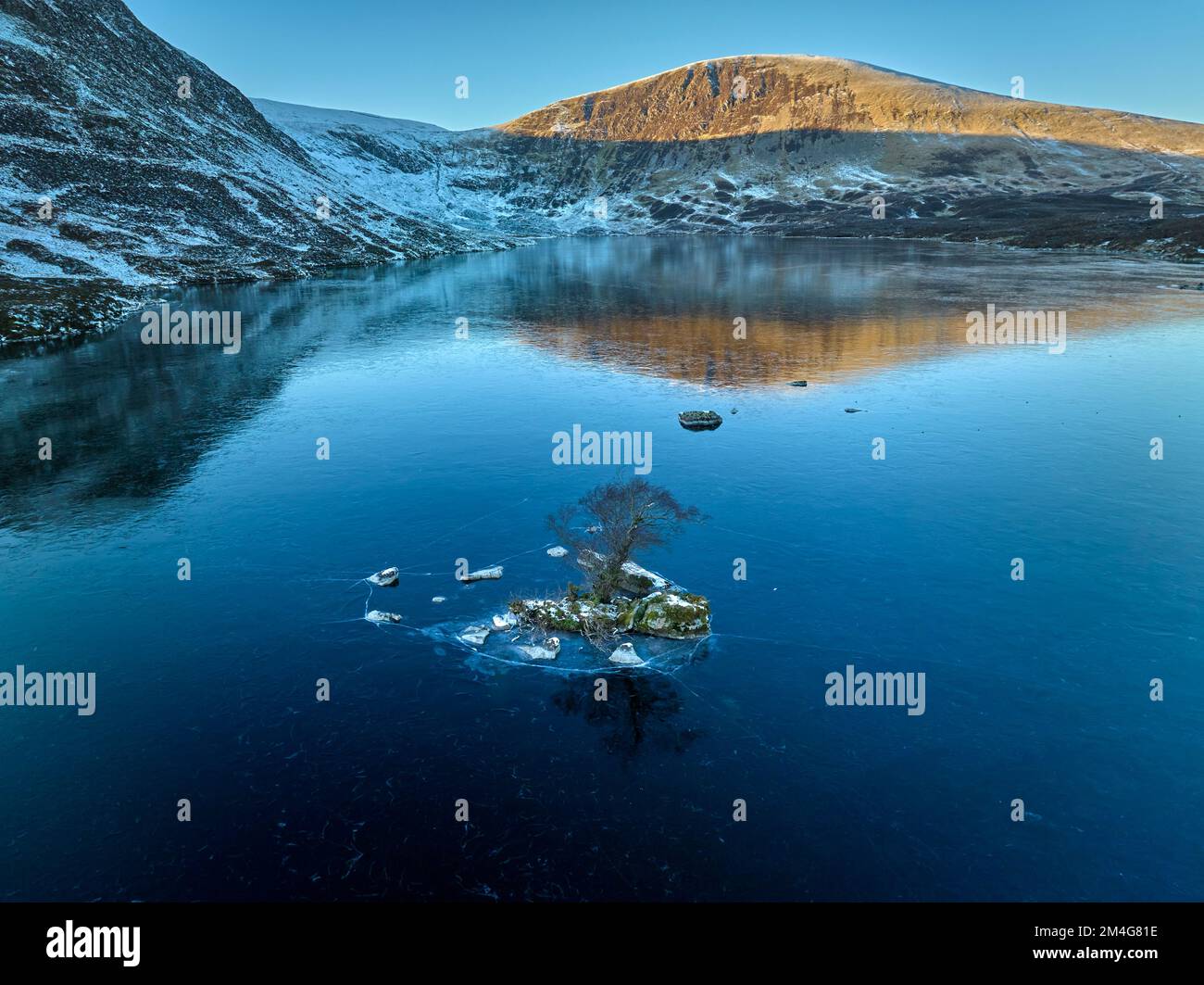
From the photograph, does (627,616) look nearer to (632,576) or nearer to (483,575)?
(632,576)

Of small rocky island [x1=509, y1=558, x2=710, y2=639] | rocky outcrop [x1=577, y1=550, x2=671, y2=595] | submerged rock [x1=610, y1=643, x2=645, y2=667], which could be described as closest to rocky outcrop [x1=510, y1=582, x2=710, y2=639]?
small rocky island [x1=509, y1=558, x2=710, y2=639]

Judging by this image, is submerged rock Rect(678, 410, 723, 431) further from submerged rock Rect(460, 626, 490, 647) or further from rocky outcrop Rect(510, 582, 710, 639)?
submerged rock Rect(460, 626, 490, 647)

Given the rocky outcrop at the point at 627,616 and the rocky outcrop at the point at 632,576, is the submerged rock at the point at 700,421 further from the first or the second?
the rocky outcrop at the point at 627,616

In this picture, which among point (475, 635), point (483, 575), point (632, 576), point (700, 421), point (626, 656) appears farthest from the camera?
point (700, 421)

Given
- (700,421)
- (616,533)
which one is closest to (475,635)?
(616,533)

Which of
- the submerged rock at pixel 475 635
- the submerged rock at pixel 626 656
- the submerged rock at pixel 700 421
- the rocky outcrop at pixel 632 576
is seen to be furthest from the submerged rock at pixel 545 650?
the submerged rock at pixel 700 421

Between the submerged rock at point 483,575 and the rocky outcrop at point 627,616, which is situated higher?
the submerged rock at point 483,575
